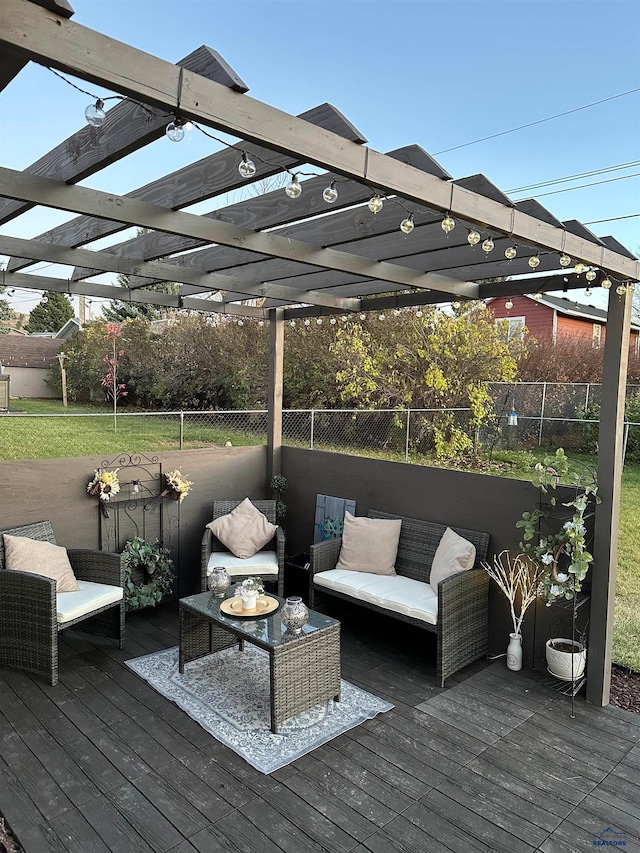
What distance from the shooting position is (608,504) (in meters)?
3.40

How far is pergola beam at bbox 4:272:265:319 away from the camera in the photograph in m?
4.36

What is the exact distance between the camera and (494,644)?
4.06 m

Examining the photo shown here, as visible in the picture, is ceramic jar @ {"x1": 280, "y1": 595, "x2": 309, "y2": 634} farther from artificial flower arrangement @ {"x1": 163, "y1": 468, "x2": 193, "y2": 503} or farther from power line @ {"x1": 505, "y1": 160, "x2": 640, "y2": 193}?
power line @ {"x1": 505, "y1": 160, "x2": 640, "y2": 193}

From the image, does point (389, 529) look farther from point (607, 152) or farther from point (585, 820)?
point (607, 152)

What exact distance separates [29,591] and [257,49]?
534cm

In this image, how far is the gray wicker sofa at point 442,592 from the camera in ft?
11.9

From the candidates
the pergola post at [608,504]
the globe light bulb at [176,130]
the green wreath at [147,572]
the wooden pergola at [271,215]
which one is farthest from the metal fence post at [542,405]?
the globe light bulb at [176,130]

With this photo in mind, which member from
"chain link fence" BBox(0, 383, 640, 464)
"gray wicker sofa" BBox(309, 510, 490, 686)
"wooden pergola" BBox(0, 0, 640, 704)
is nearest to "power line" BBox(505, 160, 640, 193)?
"chain link fence" BBox(0, 383, 640, 464)

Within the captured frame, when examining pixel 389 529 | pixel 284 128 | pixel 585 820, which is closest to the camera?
pixel 284 128

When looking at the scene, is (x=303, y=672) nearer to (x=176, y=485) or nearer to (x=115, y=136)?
(x=176, y=485)

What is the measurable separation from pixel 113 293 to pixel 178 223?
233 cm

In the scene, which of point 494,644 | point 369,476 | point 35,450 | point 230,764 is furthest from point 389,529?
point 35,450

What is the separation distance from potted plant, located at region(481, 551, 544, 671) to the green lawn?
143cm

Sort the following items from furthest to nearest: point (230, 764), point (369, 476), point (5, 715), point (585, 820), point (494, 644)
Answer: point (369, 476)
point (494, 644)
point (5, 715)
point (230, 764)
point (585, 820)
